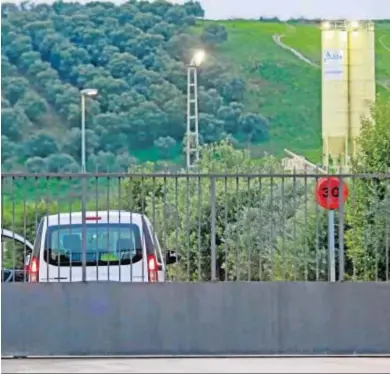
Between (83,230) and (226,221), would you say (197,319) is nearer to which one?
(226,221)

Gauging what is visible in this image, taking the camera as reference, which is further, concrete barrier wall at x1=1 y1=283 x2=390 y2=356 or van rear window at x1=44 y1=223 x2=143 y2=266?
van rear window at x1=44 y1=223 x2=143 y2=266

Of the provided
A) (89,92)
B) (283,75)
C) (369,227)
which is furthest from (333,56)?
(369,227)

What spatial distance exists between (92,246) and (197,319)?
3.83 feet

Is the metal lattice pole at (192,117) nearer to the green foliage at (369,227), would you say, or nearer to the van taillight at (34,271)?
the green foliage at (369,227)

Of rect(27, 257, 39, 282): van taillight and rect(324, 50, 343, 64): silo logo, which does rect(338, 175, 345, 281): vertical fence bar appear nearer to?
rect(27, 257, 39, 282): van taillight

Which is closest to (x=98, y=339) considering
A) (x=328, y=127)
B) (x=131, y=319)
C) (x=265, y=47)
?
(x=131, y=319)

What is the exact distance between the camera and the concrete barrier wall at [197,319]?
1030cm

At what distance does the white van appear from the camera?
10.5 metres

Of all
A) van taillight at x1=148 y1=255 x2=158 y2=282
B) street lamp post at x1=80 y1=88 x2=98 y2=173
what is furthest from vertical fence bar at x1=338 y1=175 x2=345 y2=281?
street lamp post at x1=80 y1=88 x2=98 y2=173

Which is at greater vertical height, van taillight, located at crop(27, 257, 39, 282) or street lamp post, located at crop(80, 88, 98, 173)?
street lamp post, located at crop(80, 88, 98, 173)

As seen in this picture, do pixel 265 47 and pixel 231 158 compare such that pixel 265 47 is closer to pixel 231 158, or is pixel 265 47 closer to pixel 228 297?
pixel 231 158

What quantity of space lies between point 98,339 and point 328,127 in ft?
78.3

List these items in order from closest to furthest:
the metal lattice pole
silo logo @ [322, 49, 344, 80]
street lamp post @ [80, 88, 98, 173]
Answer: street lamp post @ [80, 88, 98, 173] < the metal lattice pole < silo logo @ [322, 49, 344, 80]

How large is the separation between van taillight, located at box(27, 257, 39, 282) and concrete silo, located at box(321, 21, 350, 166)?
20615mm
